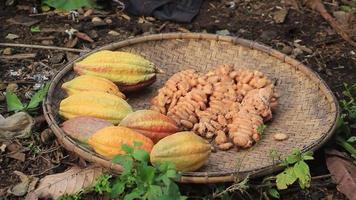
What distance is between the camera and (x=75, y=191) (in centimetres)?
259

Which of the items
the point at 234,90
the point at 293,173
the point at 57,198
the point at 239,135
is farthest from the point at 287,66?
the point at 57,198

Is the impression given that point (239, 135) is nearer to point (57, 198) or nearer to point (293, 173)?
point (293, 173)

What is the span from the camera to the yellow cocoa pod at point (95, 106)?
2.71 m

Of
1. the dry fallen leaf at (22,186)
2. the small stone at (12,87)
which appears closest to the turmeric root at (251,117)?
the dry fallen leaf at (22,186)

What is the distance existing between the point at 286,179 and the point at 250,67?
40.0 inches

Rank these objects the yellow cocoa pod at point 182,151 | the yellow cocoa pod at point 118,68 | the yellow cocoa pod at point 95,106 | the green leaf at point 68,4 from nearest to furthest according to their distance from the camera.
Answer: the yellow cocoa pod at point 182,151 < the yellow cocoa pod at point 95,106 < the yellow cocoa pod at point 118,68 < the green leaf at point 68,4

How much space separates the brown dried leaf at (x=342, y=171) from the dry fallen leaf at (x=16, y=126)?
1430mm

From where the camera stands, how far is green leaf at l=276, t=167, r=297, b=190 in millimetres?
2490

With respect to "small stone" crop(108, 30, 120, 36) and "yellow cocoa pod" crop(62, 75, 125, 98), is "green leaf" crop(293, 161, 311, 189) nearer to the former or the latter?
"yellow cocoa pod" crop(62, 75, 125, 98)

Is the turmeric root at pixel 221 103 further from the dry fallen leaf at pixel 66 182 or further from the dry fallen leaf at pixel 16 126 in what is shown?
the dry fallen leaf at pixel 16 126

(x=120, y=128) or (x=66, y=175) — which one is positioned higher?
(x=120, y=128)

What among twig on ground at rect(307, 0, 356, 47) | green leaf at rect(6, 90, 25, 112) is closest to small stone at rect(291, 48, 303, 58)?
twig on ground at rect(307, 0, 356, 47)

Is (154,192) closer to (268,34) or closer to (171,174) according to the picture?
(171,174)

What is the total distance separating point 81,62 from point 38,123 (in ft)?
1.20
